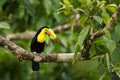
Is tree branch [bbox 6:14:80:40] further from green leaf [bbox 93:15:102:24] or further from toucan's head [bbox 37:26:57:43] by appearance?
green leaf [bbox 93:15:102:24]

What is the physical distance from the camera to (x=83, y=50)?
2.94 metres

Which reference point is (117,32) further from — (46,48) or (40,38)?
(46,48)

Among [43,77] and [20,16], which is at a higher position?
[20,16]

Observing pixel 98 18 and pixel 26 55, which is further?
pixel 26 55

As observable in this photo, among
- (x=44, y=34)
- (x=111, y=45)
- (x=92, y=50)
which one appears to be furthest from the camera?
(x=44, y=34)

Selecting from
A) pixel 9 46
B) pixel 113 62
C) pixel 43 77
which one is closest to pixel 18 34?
pixel 43 77

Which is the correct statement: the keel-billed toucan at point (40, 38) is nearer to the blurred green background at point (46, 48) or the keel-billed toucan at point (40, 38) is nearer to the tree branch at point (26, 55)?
the tree branch at point (26, 55)

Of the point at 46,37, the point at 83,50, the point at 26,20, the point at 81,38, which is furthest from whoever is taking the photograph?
the point at 26,20

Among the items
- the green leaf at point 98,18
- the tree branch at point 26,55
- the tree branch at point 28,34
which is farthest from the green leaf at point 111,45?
the tree branch at point 28,34

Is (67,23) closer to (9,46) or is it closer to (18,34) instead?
(18,34)

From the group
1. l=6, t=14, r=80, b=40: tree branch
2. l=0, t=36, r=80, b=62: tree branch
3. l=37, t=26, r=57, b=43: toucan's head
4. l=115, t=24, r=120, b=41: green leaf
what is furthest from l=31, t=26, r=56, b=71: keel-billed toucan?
l=6, t=14, r=80, b=40: tree branch

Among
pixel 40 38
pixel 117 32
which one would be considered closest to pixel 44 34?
pixel 40 38

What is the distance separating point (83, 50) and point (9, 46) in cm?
54

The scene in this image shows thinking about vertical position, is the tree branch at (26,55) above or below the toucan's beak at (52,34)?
below
